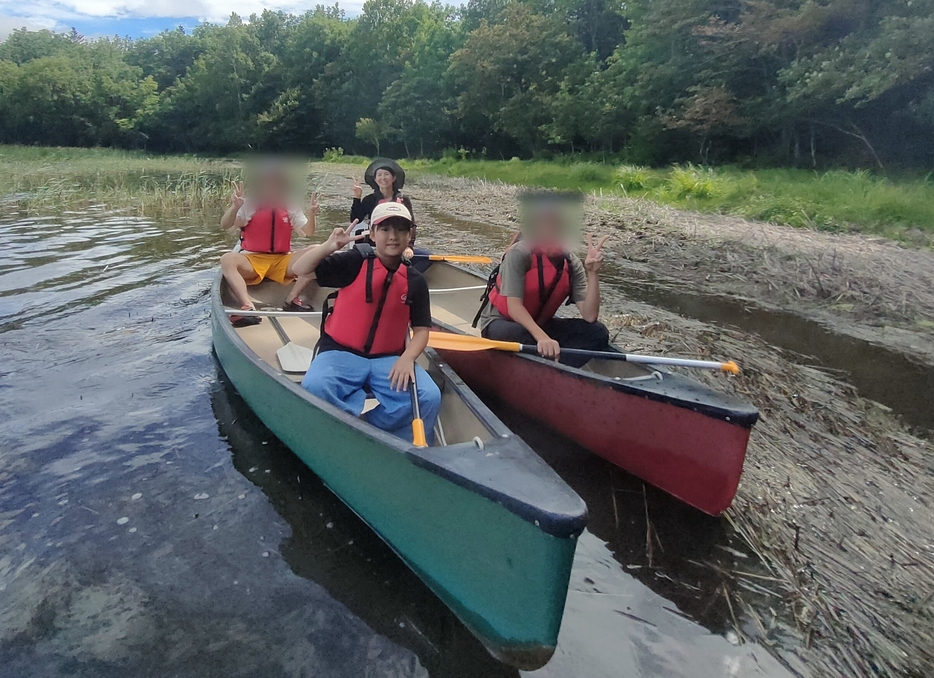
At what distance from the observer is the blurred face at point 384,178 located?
576 cm

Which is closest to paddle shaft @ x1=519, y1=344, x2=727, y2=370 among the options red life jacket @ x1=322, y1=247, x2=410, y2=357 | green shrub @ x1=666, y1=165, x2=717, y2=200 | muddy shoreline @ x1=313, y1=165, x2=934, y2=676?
muddy shoreline @ x1=313, y1=165, x2=934, y2=676

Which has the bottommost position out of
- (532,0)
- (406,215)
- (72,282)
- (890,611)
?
(72,282)

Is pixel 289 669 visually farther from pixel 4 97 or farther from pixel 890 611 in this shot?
pixel 4 97

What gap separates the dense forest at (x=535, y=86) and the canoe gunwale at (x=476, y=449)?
15.5ft

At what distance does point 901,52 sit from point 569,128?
13897 millimetres

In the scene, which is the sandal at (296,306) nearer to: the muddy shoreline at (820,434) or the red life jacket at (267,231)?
the red life jacket at (267,231)

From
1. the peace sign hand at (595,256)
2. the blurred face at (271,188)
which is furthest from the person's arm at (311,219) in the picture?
the peace sign hand at (595,256)

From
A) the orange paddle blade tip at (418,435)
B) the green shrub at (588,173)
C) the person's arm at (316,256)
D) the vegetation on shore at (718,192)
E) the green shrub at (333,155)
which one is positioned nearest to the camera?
the orange paddle blade tip at (418,435)

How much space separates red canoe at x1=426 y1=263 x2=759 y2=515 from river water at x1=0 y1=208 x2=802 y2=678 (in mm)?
151

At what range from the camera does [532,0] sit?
102ft

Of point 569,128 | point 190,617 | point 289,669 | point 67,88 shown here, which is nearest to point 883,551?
point 289,669

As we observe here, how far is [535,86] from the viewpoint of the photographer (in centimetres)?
2741

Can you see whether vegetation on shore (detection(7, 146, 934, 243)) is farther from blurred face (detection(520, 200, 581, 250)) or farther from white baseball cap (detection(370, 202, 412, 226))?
white baseball cap (detection(370, 202, 412, 226))

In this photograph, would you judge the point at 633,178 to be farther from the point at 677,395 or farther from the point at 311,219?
the point at 677,395
